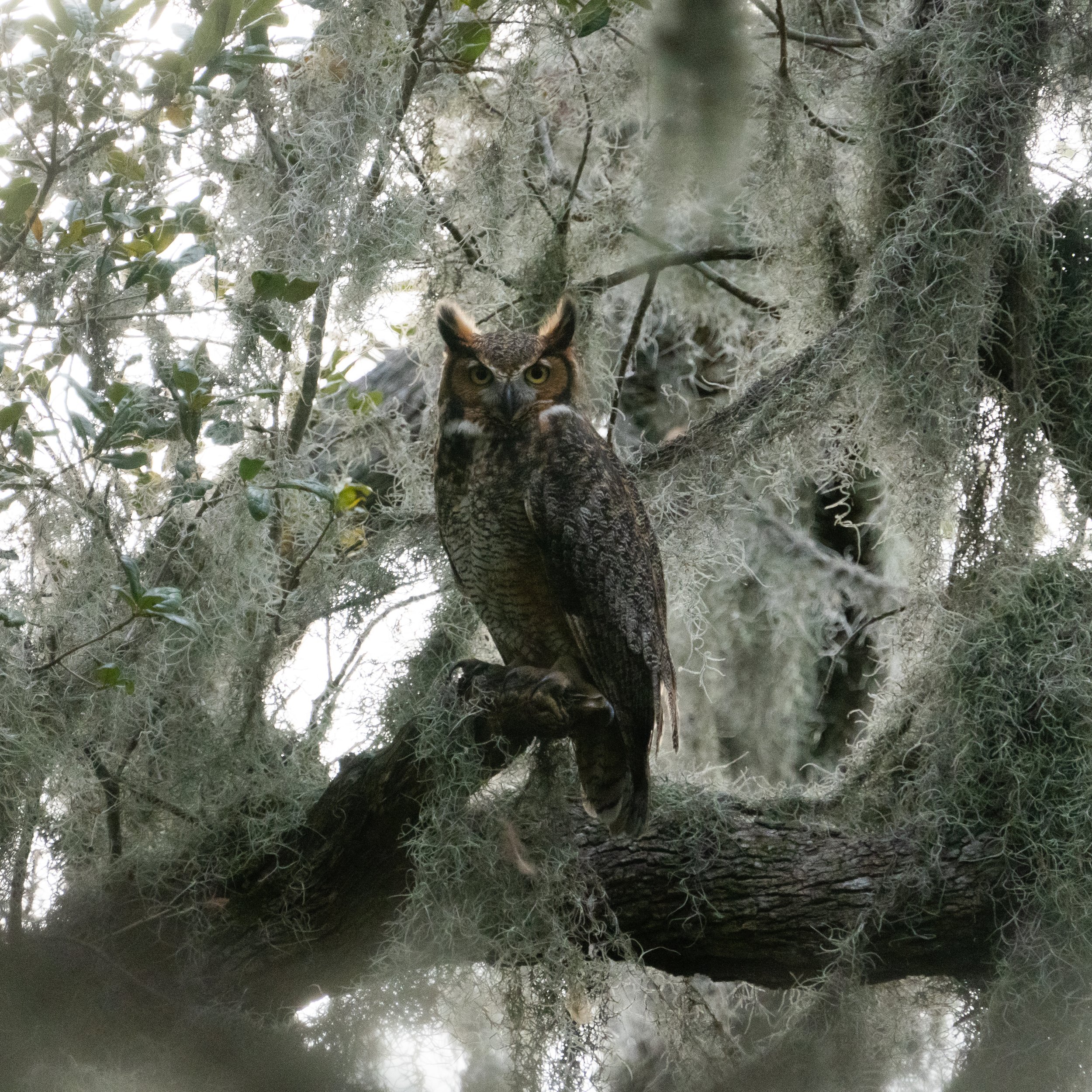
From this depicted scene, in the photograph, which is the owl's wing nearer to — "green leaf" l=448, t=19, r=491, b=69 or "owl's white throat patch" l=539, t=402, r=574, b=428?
"owl's white throat patch" l=539, t=402, r=574, b=428

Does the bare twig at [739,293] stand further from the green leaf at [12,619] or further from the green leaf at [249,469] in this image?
the green leaf at [12,619]

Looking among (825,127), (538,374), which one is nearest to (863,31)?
(825,127)

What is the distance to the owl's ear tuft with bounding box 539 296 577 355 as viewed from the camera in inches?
102

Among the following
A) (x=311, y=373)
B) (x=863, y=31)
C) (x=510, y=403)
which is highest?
(x=863, y=31)

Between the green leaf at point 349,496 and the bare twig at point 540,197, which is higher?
the bare twig at point 540,197

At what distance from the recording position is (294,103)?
259cm

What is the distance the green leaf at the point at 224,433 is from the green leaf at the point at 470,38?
1.06 meters

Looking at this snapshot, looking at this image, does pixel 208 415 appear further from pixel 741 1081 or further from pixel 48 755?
pixel 741 1081

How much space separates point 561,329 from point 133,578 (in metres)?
1.16

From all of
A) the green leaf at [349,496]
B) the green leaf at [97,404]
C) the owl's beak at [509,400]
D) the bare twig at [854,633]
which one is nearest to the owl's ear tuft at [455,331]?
the owl's beak at [509,400]

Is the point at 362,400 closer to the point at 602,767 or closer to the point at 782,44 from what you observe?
the point at 602,767

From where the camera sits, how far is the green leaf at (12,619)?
73.4 inches

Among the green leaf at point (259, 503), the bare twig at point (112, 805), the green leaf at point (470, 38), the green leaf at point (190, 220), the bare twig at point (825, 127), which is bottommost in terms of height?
the bare twig at point (112, 805)

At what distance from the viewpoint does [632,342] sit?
133 inches
